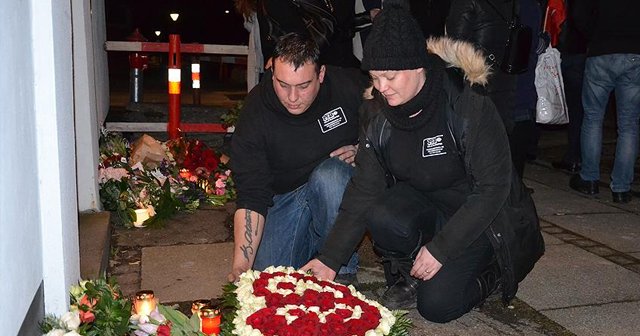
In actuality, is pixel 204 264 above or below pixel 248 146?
below

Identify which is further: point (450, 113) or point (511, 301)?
point (511, 301)

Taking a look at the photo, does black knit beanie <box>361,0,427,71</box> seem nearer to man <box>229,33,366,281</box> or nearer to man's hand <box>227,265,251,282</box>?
man <box>229,33,366,281</box>

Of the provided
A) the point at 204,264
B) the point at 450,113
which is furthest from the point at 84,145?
the point at 450,113

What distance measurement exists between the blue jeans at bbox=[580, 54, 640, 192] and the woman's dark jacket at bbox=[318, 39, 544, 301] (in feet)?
9.29

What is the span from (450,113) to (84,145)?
268cm

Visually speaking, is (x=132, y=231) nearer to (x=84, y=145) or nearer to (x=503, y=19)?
(x=84, y=145)

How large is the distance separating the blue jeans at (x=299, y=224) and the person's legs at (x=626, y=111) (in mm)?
3078

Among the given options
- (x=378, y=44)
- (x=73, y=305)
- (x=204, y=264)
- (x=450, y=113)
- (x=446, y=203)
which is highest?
(x=378, y=44)

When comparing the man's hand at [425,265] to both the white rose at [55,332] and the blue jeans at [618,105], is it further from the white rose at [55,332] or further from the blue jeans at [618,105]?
the blue jeans at [618,105]

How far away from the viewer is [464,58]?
11.6 ft

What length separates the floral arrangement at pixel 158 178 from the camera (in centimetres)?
548

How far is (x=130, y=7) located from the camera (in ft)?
124

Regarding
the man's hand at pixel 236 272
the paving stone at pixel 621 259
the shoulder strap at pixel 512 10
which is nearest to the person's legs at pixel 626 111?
the shoulder strap at pixel 512 10

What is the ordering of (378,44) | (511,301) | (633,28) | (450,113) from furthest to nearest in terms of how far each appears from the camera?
(633,28) < (511,301) < (450,113) < (378,44)
